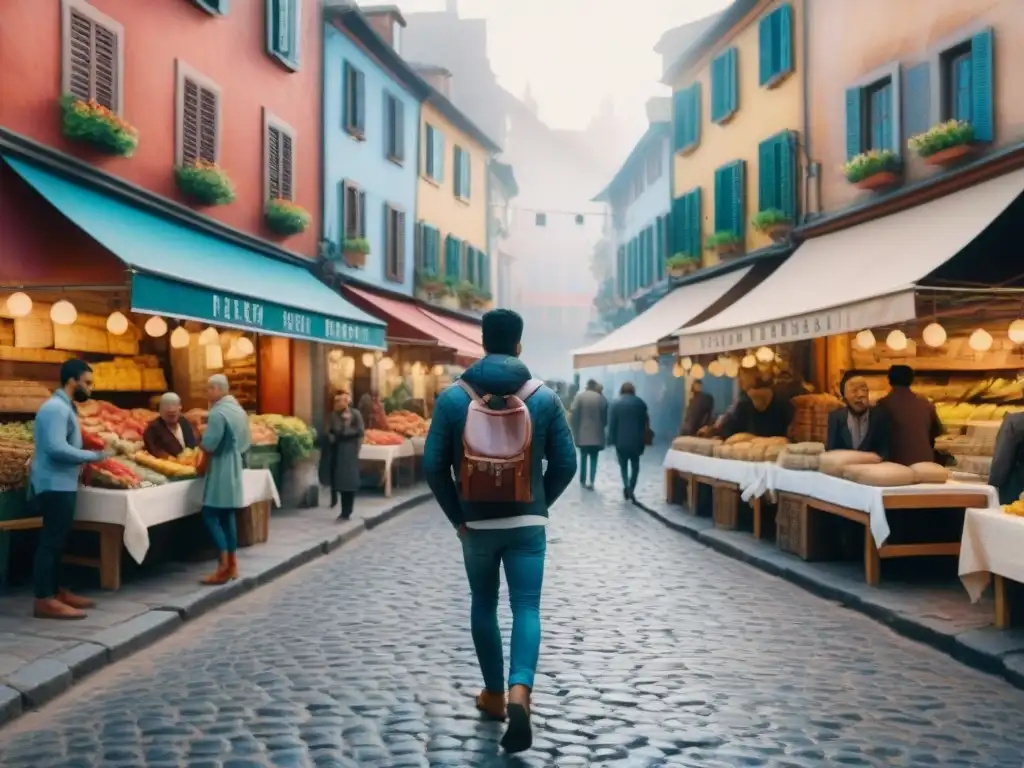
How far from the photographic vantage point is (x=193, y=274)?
12.1m

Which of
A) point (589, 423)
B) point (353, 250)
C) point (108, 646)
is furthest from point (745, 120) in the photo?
point (108, 646)

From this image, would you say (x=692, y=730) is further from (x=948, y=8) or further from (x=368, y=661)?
(x=948, y=8)

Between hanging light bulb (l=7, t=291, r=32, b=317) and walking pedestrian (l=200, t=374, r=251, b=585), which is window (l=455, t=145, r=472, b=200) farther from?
walking pedestrian (l=200, t=374, r=251, b=585)

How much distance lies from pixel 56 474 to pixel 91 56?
6.31 metres

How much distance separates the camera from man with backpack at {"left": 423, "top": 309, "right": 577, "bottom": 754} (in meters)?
4.85

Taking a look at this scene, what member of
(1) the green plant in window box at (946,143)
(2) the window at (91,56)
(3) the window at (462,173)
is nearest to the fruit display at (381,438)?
(2) the window at (91,56)

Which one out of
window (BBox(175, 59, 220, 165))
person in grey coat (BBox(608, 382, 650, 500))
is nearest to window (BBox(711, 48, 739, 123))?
person in grey coat (BBox(608, 382, 650, 500))

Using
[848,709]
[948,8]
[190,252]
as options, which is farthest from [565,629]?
[948,8]

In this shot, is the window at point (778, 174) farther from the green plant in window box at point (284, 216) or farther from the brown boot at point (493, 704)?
the brown boot at point (493, 704)

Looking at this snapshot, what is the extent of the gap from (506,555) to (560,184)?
6584 centimetres

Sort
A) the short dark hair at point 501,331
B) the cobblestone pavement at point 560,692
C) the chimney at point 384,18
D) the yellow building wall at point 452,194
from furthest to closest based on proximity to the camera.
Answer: the yellow building wall at point 452,194 < the chimney at point 384,18 < the short dark hair at point 501,331 < the cobblestone pavement at point 560,692

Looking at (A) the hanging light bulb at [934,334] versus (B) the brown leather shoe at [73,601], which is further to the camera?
(A) the hanging light bulb at [934,334]

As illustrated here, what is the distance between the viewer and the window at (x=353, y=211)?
2159 cm

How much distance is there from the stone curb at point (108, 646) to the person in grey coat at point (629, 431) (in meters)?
7.90
